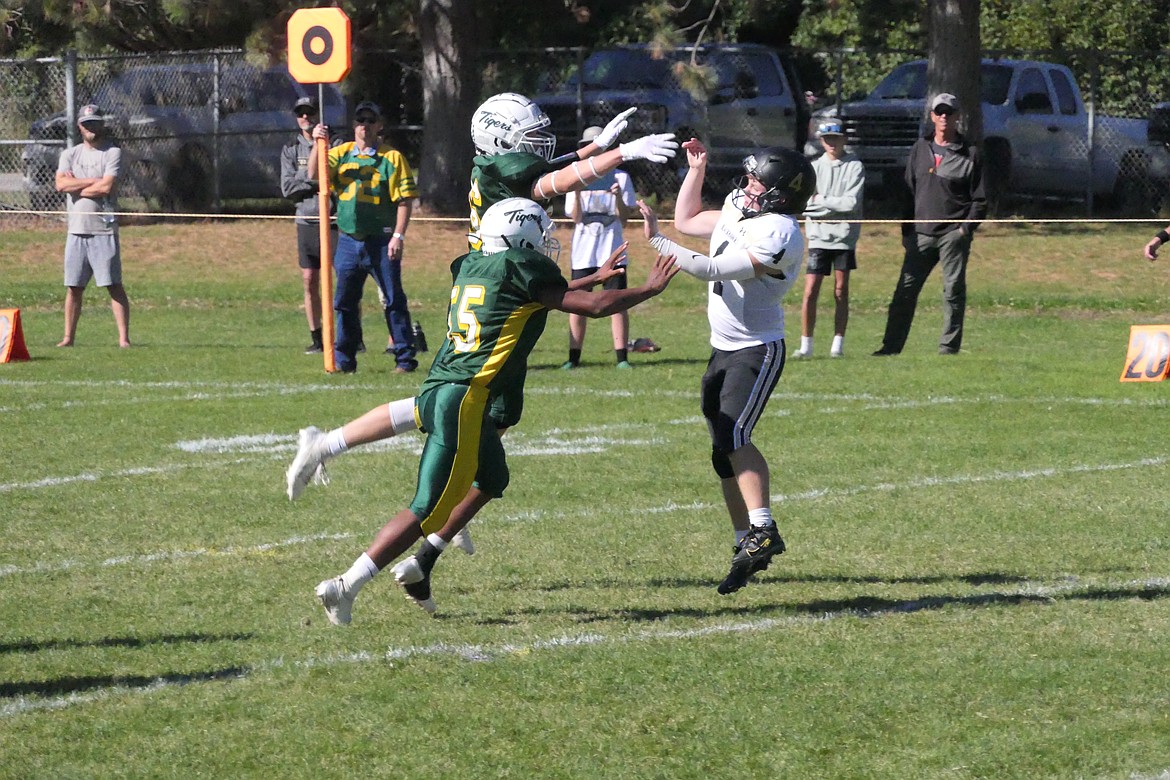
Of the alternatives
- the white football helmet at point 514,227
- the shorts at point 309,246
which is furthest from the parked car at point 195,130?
the white football helmet at point 514,227

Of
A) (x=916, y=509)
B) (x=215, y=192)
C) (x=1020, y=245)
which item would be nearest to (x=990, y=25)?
(x=1020, y=245)

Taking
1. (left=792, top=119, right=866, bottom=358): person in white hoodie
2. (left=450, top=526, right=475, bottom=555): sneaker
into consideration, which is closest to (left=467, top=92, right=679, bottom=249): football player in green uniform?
(left=450, top=526, right=475, bottom=555): sneaker

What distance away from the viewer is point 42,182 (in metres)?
23.1

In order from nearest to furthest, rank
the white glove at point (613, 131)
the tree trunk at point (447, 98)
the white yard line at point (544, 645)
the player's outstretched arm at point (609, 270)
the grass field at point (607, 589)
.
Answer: the grass field at point (607, 589) < the white yard line at point (544, 645) < the player's outstretched arm at point (609, 270) < the white glove at point (613, 131) < the tree trunk at point (447, 98)

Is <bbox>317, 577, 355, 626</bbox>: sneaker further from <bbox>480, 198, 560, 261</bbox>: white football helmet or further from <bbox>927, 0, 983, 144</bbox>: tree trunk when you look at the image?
<bbox>927, 0, 983, 144</bbox>: tree trunk

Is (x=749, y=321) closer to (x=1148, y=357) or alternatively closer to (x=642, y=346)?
(x=1148, y=357)

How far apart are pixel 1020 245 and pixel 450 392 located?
17.5 m

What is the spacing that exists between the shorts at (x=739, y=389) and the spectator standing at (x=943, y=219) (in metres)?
7.98

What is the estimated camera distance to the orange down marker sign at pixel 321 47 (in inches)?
515

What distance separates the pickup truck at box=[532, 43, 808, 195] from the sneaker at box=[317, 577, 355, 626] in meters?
17.8

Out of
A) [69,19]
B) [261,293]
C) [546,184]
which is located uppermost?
[69,19]

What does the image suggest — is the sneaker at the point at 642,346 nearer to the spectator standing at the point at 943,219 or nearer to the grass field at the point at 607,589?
the grass field at the point at 607,589

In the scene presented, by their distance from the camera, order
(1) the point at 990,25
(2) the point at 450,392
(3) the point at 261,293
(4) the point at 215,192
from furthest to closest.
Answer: (1) the point at 990,25 < (4) the point at 215,192 < (3) the point at 261,293 < (2) the point at 450,392

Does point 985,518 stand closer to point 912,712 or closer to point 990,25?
point 912,712
